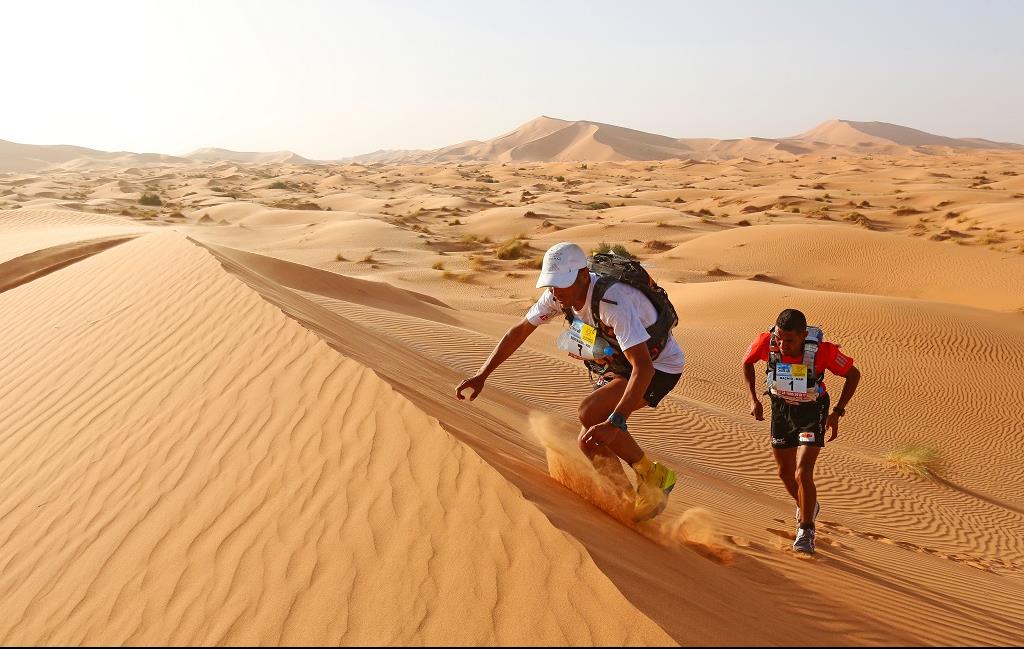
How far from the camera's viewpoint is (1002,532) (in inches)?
252

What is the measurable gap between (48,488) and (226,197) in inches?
1485

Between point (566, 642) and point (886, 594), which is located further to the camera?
point (886, 594)

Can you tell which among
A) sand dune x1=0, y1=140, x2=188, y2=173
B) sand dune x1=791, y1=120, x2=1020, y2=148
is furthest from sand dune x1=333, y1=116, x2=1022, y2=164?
sand dune x1=0, y1=140, x2=188, y2=173

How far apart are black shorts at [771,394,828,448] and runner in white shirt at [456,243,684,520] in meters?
1.13

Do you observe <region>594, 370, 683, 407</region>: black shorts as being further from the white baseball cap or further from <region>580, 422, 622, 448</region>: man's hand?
the white baseball cap

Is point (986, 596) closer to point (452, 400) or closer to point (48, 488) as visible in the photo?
point (452, 400)

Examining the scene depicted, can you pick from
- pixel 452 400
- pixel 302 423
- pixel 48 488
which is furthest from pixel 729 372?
pixel 48 488

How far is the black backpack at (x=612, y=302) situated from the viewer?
3.38 m

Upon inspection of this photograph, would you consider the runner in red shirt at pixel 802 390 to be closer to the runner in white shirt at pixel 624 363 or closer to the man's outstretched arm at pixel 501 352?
the runner in white shirt at pixel 624 363

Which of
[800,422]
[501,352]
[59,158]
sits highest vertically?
[501,352]

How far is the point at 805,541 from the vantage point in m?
4.36

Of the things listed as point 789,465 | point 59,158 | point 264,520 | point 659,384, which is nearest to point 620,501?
point 659,384

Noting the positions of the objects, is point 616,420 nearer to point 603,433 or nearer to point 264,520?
point 603,433

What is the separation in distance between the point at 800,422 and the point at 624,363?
1486 millimetres
